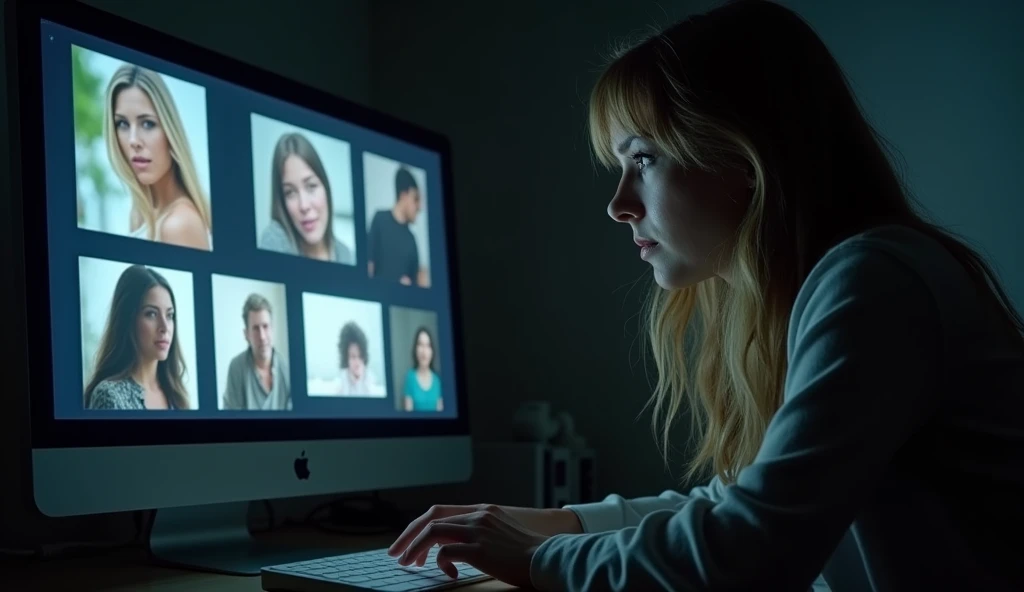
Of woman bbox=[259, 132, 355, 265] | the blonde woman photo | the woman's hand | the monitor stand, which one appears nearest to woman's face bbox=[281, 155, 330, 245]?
woman bbox=[259, 132, 355, 265]

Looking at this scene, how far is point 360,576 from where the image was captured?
754 mm

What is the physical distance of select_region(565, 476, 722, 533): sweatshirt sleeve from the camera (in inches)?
39.5

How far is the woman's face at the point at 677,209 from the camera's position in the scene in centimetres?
89

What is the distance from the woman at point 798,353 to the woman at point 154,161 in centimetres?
41

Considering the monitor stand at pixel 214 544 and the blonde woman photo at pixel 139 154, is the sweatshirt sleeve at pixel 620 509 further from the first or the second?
the blonde woman photo at pixel 139 154

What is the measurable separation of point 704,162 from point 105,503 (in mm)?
642

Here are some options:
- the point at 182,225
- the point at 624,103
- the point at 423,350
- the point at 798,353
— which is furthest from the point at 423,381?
the point at 798,353

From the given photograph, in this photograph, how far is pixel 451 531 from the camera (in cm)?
77

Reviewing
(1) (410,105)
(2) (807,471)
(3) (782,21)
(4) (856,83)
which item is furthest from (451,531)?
(1) (410,105)

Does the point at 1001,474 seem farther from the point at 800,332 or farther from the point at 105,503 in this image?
the point at 105,503

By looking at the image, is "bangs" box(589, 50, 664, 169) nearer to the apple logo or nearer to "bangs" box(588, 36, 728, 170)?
"bangs" box(588, 36, 728, 170)

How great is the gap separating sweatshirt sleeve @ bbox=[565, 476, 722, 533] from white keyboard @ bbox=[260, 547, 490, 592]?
21 centimetres

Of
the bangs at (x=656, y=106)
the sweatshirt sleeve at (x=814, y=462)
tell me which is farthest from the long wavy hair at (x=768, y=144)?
the sweatshirt sleeve at (x=814, y=462)

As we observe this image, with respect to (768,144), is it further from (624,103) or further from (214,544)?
(214,544)
